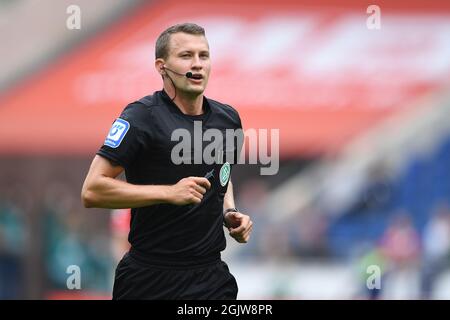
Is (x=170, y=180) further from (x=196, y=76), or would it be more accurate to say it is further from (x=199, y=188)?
(x=196, y=76)

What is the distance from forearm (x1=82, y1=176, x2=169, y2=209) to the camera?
484cm

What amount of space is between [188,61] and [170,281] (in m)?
1.17

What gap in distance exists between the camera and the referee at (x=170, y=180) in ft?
16.3

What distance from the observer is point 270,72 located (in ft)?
51.1

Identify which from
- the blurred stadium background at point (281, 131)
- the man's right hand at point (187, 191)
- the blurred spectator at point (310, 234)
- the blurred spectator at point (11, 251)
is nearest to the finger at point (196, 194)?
the man's right hand at point (187, 191)

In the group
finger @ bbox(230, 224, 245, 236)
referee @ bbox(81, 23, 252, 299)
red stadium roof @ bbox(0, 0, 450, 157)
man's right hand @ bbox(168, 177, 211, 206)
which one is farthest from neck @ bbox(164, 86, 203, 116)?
red stadium roof @ bbox(0, 0, 450, 157)

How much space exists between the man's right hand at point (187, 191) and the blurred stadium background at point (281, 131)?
10053mm

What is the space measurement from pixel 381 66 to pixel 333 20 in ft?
3.57

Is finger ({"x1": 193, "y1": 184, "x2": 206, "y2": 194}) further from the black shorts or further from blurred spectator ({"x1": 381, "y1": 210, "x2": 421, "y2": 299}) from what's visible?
blurred spectator ({"x1": 381, "y1": 210, "x2": 421, "y2": 299})

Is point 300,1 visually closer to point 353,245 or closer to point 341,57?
point 341,57

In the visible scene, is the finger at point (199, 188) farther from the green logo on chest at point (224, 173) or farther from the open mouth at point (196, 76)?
the open mouth at point (196, 76)

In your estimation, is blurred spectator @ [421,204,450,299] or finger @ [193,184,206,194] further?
blurred spectator @ [421,204,450,299]
